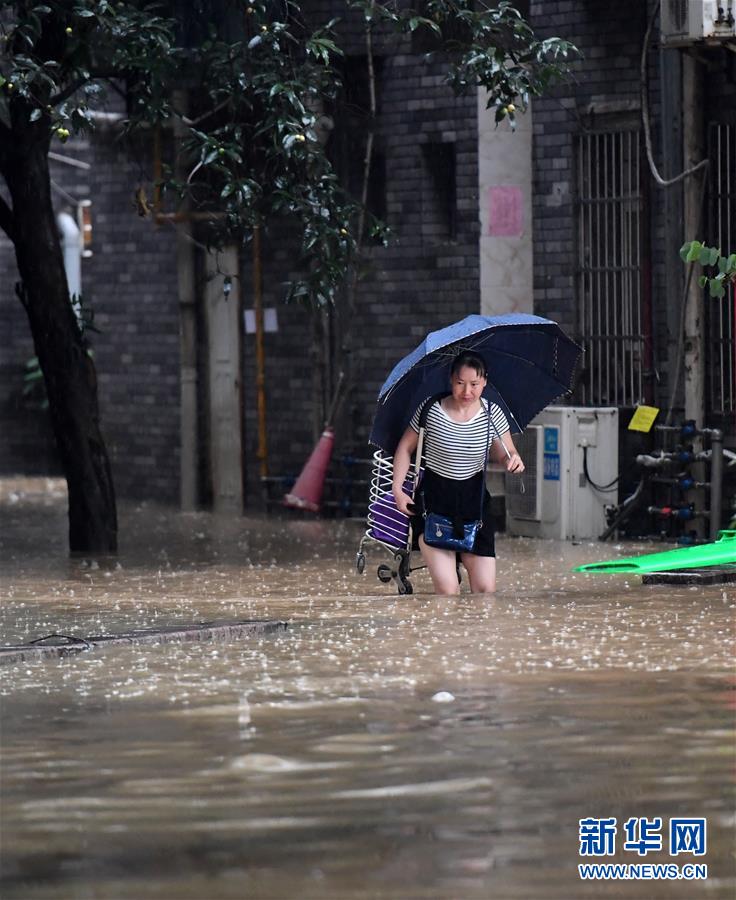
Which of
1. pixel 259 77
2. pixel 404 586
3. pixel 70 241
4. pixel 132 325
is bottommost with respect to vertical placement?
pixel 404 586

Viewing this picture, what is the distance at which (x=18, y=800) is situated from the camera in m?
6.76

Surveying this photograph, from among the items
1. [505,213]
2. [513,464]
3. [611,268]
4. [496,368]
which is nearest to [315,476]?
[505,213]

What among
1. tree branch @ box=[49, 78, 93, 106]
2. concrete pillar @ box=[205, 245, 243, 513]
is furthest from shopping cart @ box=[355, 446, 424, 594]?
concrete pillar @ box=[205, 245, 243, 513]

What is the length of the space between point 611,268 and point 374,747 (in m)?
10.8

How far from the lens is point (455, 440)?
12070mm

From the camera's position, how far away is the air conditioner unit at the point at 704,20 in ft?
49.8

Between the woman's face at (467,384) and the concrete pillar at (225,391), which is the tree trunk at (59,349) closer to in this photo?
the concrete pillar at (225,391)

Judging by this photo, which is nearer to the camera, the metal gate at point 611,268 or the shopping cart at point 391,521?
the shopping cart at point 391,521

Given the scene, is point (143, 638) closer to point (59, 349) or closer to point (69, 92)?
point (69, 92)

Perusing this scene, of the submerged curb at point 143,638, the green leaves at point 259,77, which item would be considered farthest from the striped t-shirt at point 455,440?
the green leaves at point 259,77

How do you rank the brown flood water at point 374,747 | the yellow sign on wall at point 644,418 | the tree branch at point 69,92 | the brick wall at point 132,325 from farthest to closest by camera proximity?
the brick wall at point 132,325 → the yellow sign on wall at point 644,418 → the tree branch at point 69,92 → the brown flood water at point 374,747

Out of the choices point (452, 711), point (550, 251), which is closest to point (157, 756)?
point (452, 711)

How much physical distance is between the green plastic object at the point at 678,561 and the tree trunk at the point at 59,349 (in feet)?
14.9

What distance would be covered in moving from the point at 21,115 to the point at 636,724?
9695mm
